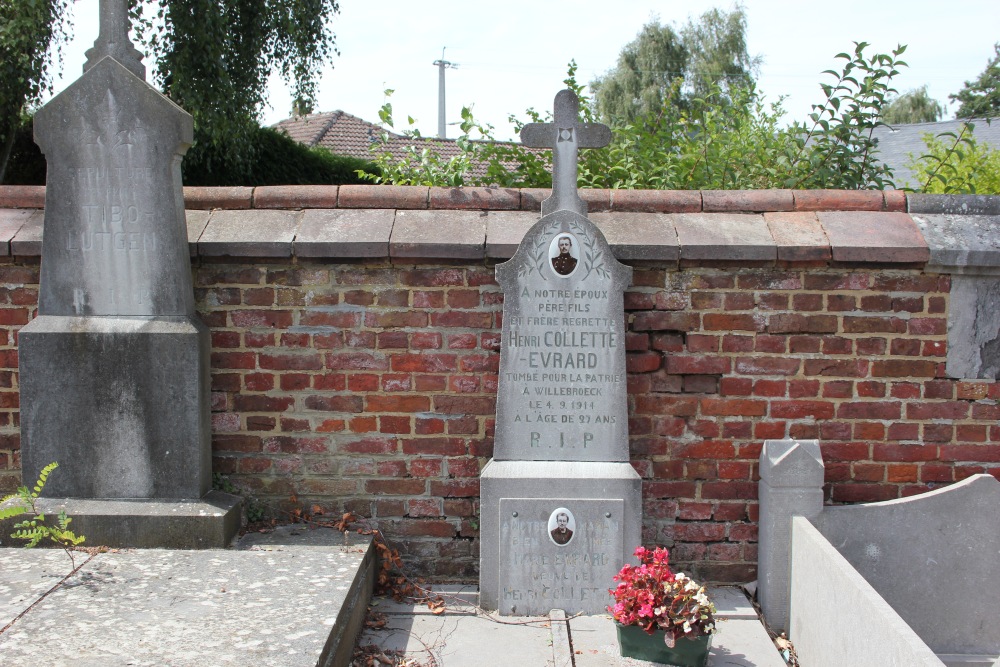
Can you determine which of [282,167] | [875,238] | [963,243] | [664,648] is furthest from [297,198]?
[282,167]

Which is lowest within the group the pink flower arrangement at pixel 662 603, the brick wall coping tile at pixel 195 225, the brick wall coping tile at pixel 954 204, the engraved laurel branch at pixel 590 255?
the pink flower arrangement at pixel 662 603

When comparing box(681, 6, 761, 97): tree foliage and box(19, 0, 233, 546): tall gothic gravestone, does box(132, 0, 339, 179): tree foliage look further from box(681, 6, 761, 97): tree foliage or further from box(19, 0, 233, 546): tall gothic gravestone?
box(681, 6, 761, 97): tree foliage

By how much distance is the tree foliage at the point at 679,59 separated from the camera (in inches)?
1093

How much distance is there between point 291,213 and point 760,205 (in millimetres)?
2226

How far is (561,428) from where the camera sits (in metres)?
3.56

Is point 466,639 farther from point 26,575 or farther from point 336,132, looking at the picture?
point 336,132

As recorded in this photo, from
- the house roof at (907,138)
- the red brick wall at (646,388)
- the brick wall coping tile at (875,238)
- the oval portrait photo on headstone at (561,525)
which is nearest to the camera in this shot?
the oval portrait photo on headstone at (561,525)

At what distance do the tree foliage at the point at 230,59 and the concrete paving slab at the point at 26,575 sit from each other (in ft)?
24.3

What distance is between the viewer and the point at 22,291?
3.74 meters

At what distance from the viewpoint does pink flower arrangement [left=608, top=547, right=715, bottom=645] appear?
3.00m

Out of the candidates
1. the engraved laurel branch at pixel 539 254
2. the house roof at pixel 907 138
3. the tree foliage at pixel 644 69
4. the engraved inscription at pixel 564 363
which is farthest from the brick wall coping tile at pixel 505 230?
the tree foliage at pixel 644 69

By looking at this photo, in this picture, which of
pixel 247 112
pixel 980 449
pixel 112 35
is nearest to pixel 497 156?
pixel 112 35

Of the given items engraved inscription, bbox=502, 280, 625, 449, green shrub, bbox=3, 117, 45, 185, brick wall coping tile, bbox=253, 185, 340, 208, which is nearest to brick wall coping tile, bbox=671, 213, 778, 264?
engraved inscription, bbox=502, 280, 625, 449

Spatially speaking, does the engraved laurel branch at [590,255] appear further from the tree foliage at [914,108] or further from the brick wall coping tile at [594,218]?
the tree foliage at [914,108]
